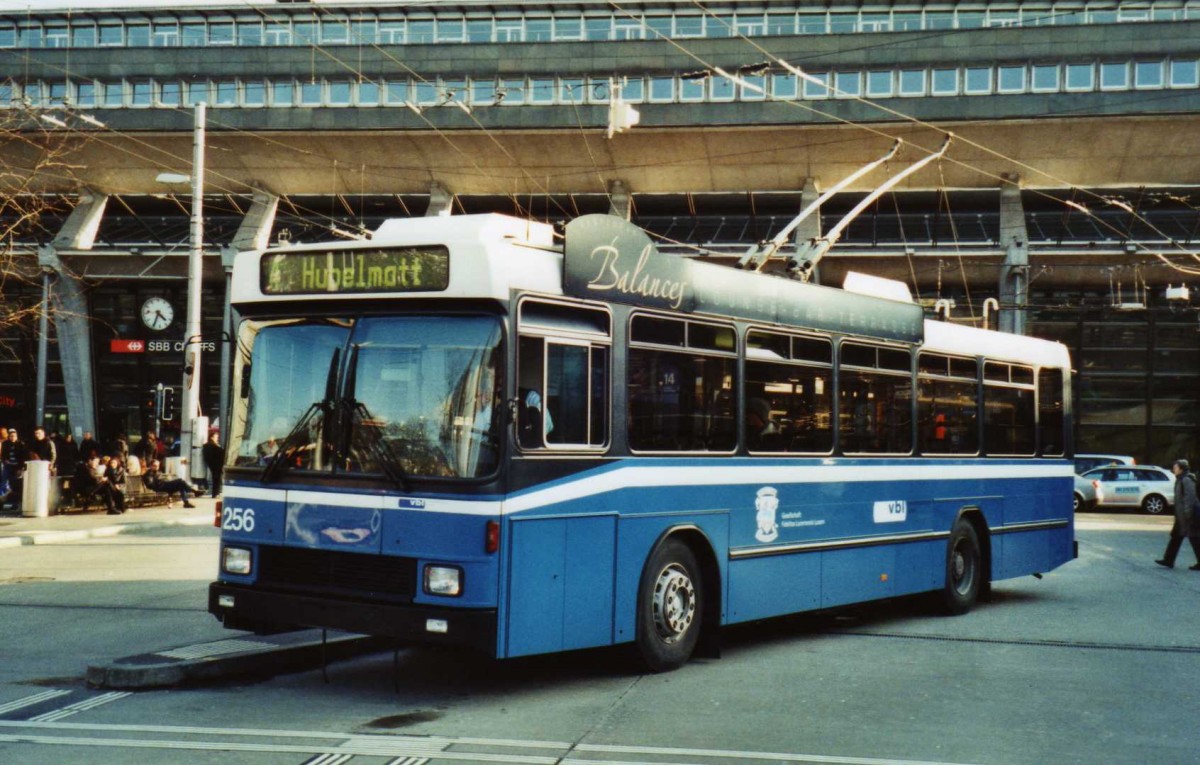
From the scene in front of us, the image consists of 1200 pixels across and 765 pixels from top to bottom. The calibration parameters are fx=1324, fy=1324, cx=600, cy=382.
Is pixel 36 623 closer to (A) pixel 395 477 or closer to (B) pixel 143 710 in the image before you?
(B) pixel 143 710

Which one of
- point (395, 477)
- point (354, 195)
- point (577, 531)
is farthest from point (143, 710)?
point (354, 195)

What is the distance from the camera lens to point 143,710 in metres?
7.37

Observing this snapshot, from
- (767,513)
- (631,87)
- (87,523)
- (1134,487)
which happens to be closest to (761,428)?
(767,513)

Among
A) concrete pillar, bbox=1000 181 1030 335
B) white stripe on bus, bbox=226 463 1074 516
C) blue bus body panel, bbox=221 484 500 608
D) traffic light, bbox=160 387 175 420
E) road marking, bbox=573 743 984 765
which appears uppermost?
concrete pillar, bbox=1000 181 1030 335

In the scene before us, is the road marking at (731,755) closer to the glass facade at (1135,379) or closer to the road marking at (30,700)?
the road marking at (30,700)

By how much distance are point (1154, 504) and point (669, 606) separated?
95.0ft

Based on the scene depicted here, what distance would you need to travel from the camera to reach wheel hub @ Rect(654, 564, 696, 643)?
28.3ft

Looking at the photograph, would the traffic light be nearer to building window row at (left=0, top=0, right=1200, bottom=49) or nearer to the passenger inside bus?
building window row at (left=0, top=0, right=1200, bottom=49)

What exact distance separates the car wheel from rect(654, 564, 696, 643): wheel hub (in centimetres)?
2853

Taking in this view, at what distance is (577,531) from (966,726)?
246 cm

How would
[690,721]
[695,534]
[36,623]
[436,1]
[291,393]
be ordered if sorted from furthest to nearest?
[436,1] → [36,623] → [695,534] → [291,393] → [690,721]

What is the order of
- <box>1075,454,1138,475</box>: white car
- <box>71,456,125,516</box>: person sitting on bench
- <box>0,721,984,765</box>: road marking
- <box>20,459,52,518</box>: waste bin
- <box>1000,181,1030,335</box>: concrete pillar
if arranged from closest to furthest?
→ <box>0,721,984,765</box>: road marking, <box>20,459,52,518</box>: waste bin, <box>71,456,125,516</box>: person sitting on bench, <box>1075,454,1138,475</box>: white car, <box>1000,181,1030,335</box>: concrete pillar

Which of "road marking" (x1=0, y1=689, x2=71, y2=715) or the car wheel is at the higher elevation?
the car wheel

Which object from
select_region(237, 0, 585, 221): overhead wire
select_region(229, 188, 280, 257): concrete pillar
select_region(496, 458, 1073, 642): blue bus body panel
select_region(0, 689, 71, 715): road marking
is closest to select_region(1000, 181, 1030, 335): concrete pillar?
select_region(237, 0, 585, 221): overhead wire
